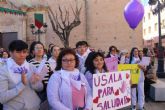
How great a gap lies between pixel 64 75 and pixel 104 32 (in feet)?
110

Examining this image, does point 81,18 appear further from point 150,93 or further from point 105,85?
point 105,85

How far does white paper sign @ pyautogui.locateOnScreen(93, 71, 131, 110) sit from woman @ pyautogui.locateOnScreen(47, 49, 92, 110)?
249 millimetres

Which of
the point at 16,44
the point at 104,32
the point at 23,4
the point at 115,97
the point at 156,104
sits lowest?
the point at 156,104

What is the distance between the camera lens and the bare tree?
115 ft

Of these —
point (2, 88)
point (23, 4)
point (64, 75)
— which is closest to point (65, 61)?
point (64, 75)

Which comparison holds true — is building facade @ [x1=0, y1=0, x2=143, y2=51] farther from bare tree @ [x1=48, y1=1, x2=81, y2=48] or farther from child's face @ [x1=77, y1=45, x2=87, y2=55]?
child's face @ [x1=77, y1=45, x2=87, y2=55]

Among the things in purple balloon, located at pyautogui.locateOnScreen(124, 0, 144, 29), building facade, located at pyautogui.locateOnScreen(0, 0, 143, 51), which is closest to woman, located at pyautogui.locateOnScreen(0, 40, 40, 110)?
purple balloon, located at pyautogui.locateOnScreen(124, 0, 144, 29)

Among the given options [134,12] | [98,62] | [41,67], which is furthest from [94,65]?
[134,12]

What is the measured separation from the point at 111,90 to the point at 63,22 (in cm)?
3251

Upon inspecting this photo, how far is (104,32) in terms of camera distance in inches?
1469

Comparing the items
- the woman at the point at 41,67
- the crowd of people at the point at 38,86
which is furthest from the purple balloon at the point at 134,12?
the crowd of people at the point at 38,86

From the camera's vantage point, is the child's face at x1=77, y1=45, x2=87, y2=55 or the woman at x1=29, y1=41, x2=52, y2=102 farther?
the child's face at x1=77, y1=45, x2=87, y2=55

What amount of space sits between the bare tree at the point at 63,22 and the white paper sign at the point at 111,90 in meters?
29.5

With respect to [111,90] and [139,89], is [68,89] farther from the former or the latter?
[139,89]
